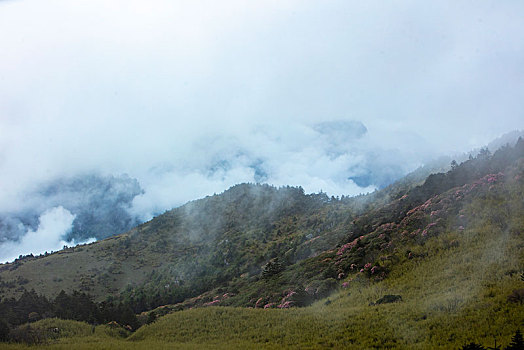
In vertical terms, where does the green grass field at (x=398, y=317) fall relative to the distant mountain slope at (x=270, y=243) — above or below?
below

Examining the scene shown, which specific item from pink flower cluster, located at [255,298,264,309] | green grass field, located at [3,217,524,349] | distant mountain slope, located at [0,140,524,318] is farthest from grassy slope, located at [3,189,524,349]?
pink flower cluster, located at [255,298,264,309]

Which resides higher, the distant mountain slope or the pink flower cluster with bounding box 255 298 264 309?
the distant mountain slope

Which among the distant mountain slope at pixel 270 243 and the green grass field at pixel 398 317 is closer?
the green grass field at pixel 398 317

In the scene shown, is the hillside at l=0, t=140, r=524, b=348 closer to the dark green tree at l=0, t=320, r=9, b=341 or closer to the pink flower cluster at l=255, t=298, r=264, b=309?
the pink flower cluster at l=255, t=298, r=264, b=309

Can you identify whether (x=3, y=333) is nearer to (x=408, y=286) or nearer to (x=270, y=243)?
(x=408, y=286)

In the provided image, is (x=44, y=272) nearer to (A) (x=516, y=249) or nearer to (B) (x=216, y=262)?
(B) (x=216, y=262)

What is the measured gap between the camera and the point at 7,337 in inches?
944

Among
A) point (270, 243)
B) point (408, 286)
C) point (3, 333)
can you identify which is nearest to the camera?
point (3, 333)

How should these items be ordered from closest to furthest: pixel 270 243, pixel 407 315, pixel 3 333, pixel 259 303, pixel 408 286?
1. pixel 407 315
2. pixel 3 333
3. pixel 408 286
4. pixel 259 303
5. pixel 270 243

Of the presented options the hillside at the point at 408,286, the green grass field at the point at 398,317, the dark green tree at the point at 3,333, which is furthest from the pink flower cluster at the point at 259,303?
the dark green tree at the point at 3,333

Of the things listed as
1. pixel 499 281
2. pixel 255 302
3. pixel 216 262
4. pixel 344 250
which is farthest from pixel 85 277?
pixel 499 281

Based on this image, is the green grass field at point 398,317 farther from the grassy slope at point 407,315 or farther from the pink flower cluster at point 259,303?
the pink flower cluster at point 259,303

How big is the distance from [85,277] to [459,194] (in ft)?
347

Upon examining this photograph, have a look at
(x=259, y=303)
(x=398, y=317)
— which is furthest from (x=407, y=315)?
(x=259, y=303)
